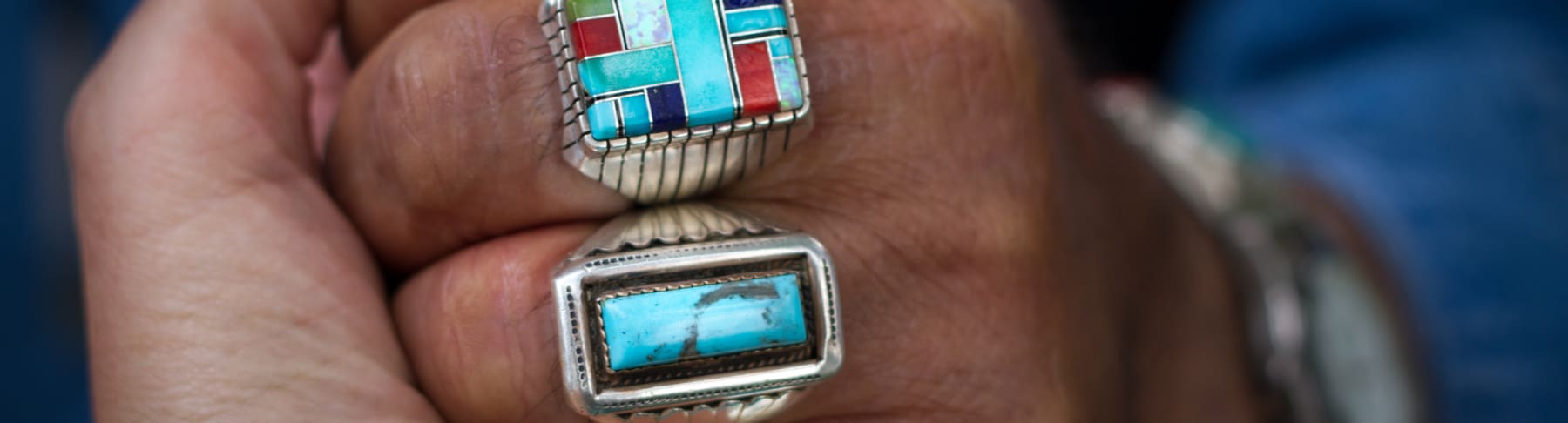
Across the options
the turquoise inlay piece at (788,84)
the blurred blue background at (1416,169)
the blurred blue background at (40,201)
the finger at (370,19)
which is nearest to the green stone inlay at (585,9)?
the turquoise inlay piece at (788,84)

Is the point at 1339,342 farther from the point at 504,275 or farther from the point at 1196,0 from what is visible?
the point at 504,275

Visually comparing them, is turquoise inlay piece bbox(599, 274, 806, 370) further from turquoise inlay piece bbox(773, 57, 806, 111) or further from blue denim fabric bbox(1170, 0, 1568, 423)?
blue denim fabric bbox(1170, 0, 1568, 423)

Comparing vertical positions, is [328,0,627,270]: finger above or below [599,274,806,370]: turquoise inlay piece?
above

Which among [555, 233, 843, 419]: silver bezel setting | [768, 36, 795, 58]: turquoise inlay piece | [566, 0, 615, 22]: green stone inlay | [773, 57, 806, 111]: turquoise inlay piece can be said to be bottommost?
[555, 233, 843, 419]: silver bezel setting

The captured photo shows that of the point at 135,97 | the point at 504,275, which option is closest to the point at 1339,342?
the point at 504,275

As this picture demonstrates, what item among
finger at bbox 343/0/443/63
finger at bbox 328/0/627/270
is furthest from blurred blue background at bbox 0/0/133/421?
finger at bbox 328/0/627/270

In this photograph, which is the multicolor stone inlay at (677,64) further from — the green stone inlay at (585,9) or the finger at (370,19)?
the finger at (370,19)
